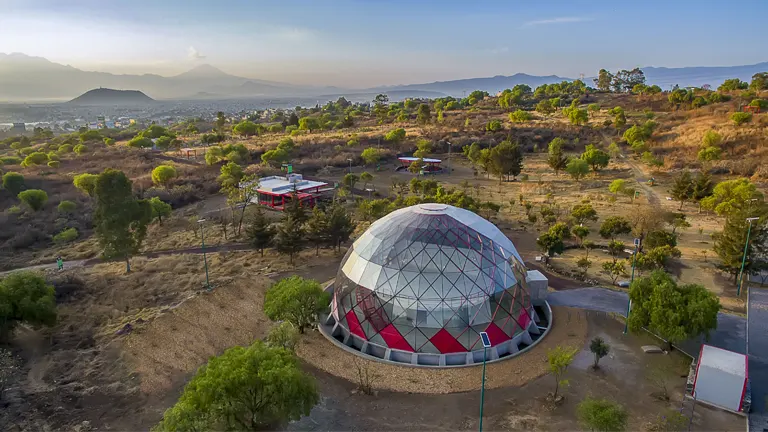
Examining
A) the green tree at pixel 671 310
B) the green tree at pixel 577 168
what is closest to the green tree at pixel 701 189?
the green tree at pixel 577 168

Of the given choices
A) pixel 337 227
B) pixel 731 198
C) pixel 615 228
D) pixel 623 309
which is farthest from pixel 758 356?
pixel 337 227

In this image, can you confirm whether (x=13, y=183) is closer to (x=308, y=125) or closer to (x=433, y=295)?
(x=433, y=295)

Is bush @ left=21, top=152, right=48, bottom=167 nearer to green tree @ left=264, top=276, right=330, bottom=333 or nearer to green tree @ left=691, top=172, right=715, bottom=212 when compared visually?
green tree @ left=264, top=276, right=330, bottom=333

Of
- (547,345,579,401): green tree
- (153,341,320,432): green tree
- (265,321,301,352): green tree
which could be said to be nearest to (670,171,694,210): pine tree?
(547,345,579,401): green tree

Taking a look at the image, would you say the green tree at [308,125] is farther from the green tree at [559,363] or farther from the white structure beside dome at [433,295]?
the green tree at [559,363]

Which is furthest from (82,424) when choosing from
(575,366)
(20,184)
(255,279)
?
(20,184)

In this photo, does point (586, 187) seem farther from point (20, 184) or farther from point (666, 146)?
point (20, 184)
